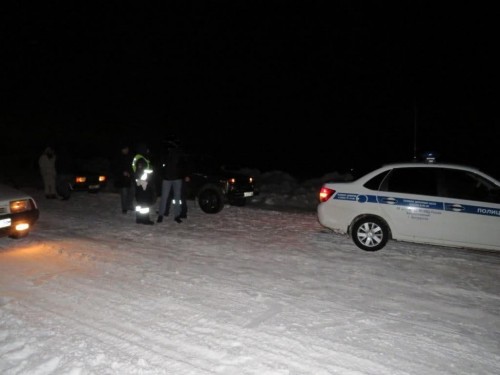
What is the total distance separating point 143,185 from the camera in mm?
9031

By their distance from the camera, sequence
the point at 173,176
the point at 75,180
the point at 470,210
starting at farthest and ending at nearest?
the point at 75,180, the point at 173,176, the point at 470,210

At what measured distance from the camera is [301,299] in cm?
502

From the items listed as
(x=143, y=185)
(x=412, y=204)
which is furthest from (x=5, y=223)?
(x=412, y=204)

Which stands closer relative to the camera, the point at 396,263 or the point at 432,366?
the point at 432,366

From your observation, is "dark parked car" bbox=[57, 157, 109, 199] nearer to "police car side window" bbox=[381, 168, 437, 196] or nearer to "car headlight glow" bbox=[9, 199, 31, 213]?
"car headlight glow" bbox=[9, 199, 31, 213]

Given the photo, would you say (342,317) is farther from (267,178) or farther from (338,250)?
(267,178)

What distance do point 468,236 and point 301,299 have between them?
334 centimetres

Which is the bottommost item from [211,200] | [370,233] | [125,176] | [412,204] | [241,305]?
[241,305]

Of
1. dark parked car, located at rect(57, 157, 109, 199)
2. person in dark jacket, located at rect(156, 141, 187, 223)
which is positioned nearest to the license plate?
person in dark jacket, located at rect(156, 141, 187, 223)

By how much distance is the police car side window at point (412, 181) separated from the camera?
6.98 m

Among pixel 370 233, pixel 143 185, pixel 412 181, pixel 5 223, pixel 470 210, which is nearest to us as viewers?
pixel 470 210

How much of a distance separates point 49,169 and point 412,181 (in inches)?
408

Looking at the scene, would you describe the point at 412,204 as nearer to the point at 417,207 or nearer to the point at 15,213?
the point at 417,207

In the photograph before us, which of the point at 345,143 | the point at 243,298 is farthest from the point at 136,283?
the point at 345,143
